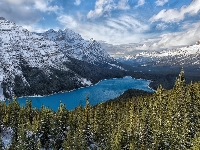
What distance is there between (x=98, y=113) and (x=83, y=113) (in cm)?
968

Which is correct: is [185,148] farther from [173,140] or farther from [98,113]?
[98,113]

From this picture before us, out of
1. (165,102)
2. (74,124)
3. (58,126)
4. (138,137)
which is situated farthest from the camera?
(165,102)

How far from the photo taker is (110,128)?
367ft

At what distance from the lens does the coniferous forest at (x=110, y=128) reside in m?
86.6

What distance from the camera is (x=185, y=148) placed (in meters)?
82.6

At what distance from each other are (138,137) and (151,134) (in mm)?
6186

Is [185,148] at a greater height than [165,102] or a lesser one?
lesser

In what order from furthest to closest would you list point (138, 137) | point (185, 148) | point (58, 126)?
point (58, 126) < point (138, 137) < point (185, 148)

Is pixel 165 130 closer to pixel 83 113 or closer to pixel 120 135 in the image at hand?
pixel 120 135

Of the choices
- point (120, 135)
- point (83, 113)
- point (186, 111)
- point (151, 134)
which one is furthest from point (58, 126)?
point (186, 111)

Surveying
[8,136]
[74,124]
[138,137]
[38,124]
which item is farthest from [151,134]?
[8,136]

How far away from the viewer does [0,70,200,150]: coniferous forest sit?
86.6m

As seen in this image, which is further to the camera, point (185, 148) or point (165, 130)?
point (165, 130)

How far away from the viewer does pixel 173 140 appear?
279ft
